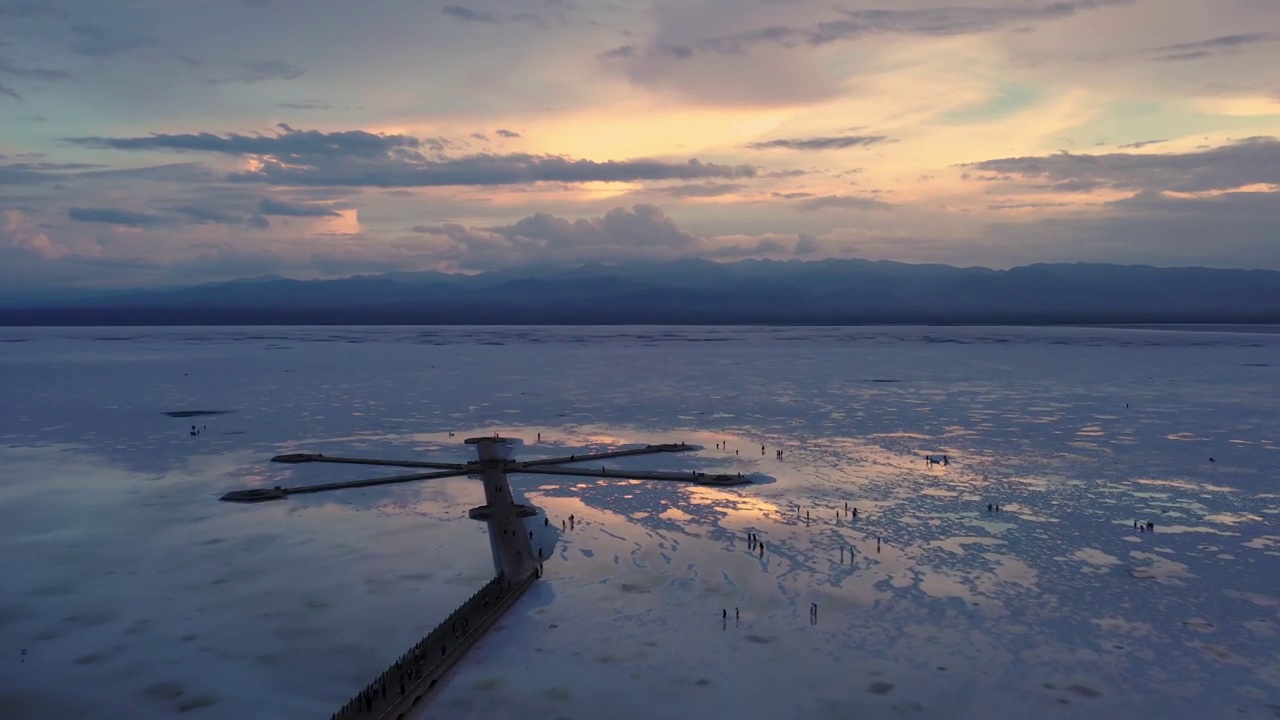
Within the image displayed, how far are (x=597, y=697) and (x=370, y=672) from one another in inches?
315

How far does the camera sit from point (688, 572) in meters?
39.7

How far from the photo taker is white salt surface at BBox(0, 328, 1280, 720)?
93.8 ft

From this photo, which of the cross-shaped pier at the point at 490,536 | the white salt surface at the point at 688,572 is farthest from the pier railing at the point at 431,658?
the white salt surface at the point at 688,572

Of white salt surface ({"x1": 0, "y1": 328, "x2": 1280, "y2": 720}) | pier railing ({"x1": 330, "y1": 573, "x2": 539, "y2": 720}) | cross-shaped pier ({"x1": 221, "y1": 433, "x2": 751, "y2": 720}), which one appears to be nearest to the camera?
pier railing ({"x1": 330, "y1": 573, "x2": 539, "y2": 720})

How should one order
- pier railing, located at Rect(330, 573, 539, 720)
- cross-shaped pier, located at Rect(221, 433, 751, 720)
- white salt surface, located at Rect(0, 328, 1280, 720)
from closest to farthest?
pier railing, located at Rect(330, 573, 539, 720) → cross-shaped pier, located at Rect(221, 433, 751, 720) → white salt surface, located at Rect(0, 328, 1280, 720)

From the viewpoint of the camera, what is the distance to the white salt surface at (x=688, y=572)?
28.6 metres

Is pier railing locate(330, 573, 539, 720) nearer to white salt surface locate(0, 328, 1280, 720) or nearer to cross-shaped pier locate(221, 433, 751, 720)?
cross-shaped pier locate(221, 433, 751, 720)

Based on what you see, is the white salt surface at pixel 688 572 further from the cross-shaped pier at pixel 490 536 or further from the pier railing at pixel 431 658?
the cross-shaped pier at pixel 490 536

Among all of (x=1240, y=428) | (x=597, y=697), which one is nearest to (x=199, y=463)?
(x=597, y=697)

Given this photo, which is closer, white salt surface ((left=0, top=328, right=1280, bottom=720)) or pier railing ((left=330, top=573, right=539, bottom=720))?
pier railing ((left=330, top=573, right=539, bottom=720))

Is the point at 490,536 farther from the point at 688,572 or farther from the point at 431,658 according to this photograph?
the point at 431,658

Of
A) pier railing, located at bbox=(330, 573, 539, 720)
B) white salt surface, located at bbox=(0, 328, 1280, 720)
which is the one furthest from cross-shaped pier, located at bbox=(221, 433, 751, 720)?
white salt surface, located at bbox=(0, 328, 1280, 720)

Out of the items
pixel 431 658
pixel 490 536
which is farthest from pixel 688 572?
pixel 431 658

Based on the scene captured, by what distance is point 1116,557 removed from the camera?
4106cm
